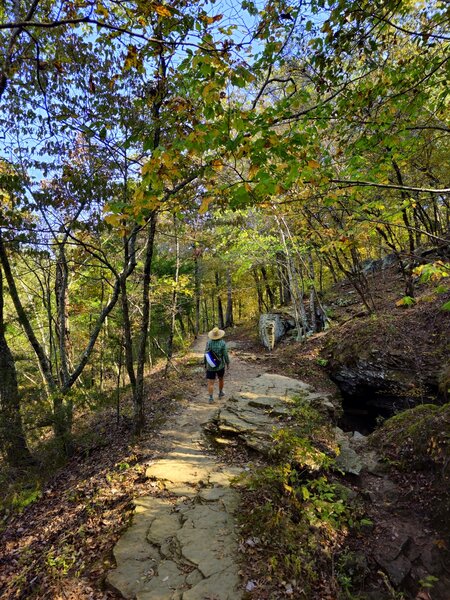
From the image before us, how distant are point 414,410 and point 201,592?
18.8 ft

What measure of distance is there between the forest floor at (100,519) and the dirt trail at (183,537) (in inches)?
8.7

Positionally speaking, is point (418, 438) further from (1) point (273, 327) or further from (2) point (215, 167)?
(1) point (273, 327)

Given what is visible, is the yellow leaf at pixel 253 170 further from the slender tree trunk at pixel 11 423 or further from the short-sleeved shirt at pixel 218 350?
Result: the slender tree trunk at pixel 11 423

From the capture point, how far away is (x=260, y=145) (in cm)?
308

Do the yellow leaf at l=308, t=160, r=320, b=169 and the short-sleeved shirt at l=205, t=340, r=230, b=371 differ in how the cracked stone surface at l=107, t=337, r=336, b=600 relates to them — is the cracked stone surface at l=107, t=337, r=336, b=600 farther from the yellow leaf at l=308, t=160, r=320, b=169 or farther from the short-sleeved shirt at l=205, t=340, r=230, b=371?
the yellow leaf at l=308, t=160, r=320, b=169

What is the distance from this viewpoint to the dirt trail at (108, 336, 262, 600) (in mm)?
3486

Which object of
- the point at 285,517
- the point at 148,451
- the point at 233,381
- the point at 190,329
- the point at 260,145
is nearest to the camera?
the point at 260,145

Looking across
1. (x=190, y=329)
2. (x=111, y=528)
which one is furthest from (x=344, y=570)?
(x=190, y=329)

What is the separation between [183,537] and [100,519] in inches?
55.1

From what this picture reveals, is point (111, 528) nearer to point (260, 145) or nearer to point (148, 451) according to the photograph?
point (148, 451)

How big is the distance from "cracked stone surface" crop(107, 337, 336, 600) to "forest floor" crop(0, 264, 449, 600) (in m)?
0.22

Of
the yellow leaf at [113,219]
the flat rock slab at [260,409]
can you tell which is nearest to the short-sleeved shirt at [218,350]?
the flat rock slab at [260,409]

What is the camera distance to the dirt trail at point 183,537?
3.49 metres

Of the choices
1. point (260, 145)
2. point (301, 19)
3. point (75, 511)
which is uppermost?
point (301, 19)
